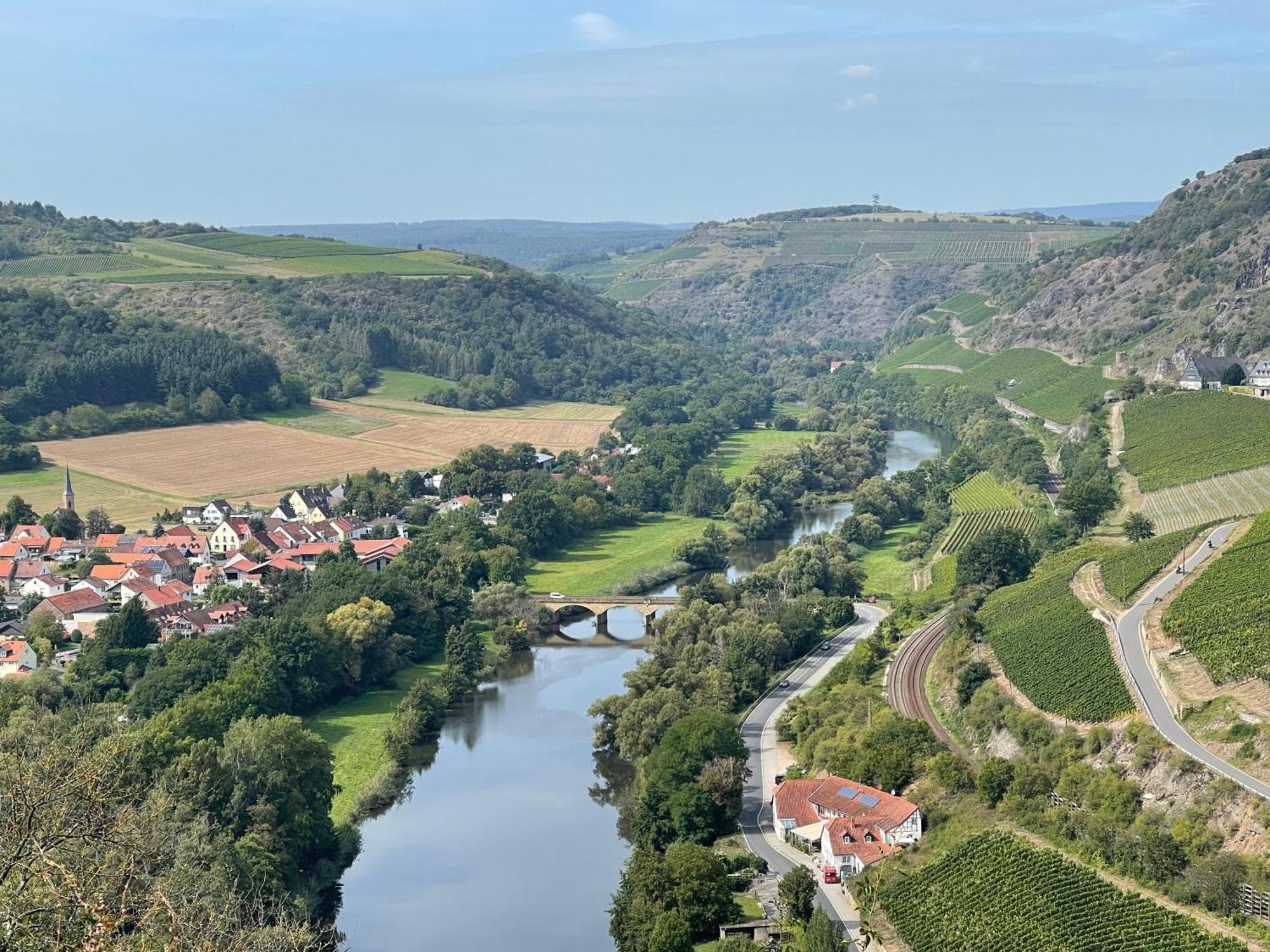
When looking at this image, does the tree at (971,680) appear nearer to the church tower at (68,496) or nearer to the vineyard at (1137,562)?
the vineyard at (1137,562)

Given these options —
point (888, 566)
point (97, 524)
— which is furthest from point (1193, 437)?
point (97, 524)

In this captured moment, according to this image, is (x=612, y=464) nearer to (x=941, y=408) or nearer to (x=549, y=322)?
(x=941, y=408)

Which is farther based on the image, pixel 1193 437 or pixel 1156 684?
pixel 1193 437

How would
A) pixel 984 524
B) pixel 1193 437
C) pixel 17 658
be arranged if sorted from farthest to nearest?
pixel 984 524
pixel 1193 437
pixel 17 658

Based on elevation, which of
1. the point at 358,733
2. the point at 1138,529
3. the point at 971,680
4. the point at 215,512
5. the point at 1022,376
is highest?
the point at 1138,529

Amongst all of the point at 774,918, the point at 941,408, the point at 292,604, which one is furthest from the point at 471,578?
the point at 941,408

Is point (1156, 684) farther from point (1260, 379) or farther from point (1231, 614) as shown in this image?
point (1260, 379)

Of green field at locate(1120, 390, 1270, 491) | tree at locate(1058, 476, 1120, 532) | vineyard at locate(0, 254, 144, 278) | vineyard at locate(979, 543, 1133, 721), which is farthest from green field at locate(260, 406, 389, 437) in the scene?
vineyard at locate(979, 543, 1133, 721)

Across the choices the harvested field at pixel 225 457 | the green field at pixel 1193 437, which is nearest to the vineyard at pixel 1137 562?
the green field at pixel 1193 437

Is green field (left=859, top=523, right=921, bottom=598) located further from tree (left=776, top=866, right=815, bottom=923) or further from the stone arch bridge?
tree (left=776, top=866, right=815, bottom=923)
